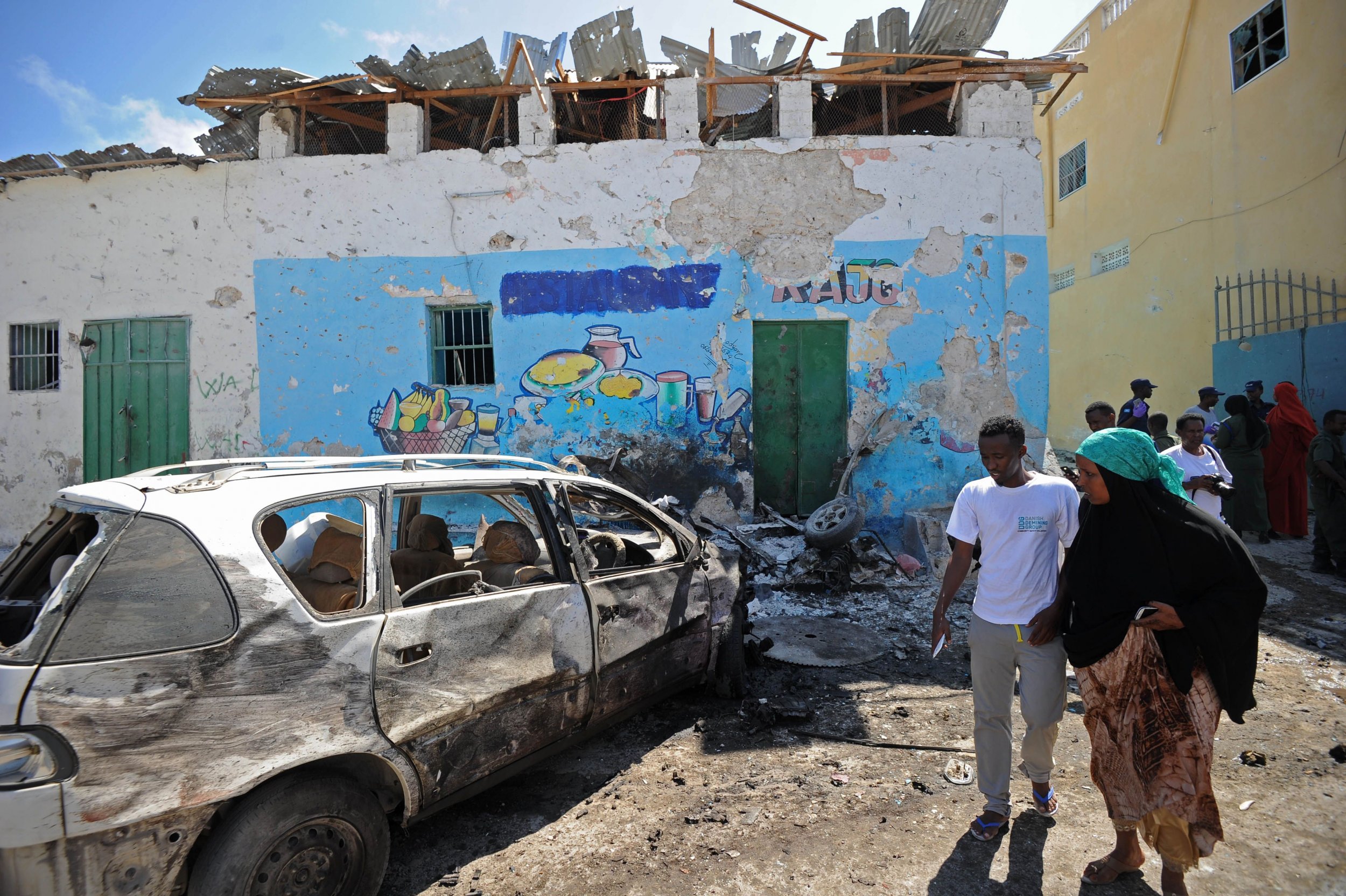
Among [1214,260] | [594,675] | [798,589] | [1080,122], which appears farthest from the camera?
[1080,122]

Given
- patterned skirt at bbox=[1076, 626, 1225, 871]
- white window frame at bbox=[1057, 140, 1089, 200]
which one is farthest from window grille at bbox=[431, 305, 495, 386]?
white window frame at bbox=[1057, 140, 1089, 200]

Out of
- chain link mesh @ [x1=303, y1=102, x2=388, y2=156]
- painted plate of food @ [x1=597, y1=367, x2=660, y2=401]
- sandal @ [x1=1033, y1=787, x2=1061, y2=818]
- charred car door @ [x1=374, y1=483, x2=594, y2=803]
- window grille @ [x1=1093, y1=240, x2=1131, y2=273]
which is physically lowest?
sandal @ [x1=1033, y1=787, x2=1061, y2=818]

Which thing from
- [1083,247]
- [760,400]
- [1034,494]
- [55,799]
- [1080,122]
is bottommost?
[55,799]

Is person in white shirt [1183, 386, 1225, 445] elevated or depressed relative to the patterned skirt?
elevated

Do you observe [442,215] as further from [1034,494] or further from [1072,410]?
[1072,410]

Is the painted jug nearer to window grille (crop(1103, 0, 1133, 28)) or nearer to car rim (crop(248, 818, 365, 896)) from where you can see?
car rim (crop(248, 818, 365, 896))

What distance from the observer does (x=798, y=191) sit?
831 centimetres

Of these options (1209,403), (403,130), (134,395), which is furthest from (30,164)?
(1209,403)

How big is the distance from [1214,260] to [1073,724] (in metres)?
10.9

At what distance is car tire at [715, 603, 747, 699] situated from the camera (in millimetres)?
4156

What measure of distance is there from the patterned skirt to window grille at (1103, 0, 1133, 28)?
618 inches

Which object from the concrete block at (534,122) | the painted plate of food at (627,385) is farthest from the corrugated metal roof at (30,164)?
the painted plate of food at (627,385)

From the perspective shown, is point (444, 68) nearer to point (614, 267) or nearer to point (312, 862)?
point (614, 267)

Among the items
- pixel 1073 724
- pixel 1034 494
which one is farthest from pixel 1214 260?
pixel 1034 494
